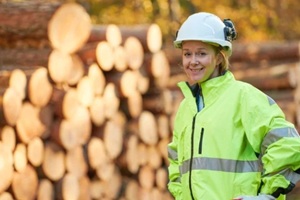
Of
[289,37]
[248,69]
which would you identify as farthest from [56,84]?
[289,37]

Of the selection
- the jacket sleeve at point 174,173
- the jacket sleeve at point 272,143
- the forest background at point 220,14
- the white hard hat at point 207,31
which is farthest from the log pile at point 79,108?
the forest background at point 220,14

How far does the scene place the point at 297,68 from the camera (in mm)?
14250

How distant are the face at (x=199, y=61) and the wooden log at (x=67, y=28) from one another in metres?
3.82

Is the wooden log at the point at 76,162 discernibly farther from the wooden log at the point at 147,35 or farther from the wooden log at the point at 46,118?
the wooden log at the point at 147,35

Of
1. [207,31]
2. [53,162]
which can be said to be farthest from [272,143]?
[53,162]

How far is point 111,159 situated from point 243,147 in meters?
4.51

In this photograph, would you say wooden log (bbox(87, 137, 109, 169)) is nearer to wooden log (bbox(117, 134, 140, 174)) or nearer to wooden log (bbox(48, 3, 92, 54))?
wooden log (bbox(117, 134, 140, 174))

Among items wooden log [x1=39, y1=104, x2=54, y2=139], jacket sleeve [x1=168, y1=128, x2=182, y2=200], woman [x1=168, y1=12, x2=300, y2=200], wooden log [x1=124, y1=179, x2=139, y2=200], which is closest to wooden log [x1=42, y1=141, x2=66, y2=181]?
wooden log [x1=39, y1=104, x2=54, y2=139]

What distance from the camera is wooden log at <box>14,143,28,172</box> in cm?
742

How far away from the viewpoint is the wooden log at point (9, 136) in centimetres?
727

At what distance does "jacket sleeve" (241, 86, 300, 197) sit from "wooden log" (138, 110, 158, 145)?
4.97m

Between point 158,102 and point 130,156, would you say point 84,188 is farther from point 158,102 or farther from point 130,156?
point 158,102

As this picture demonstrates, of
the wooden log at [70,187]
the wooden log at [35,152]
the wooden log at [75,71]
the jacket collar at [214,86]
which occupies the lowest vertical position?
the wooden log at [70,187]

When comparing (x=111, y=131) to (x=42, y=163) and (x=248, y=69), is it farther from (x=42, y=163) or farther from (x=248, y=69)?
(x=248, y=69)
